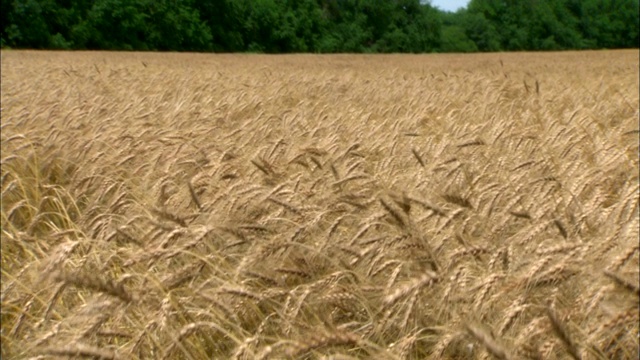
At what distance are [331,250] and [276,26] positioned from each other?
37600mm

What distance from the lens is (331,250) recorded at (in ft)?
7.83

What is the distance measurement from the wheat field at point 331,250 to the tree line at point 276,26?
2660 centimetres

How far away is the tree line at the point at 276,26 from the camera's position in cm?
3738

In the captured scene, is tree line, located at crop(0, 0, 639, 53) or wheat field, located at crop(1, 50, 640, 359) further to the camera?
tree line, located at crop(0, 0, 639, 53)

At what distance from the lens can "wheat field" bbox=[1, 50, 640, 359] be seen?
5.87ft

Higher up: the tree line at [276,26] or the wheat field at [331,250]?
the wheat field at [331,250]

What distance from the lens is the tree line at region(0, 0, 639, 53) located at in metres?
37.4

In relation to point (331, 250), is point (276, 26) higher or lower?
lower

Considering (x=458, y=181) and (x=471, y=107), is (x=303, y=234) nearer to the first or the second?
(x=458, y=181)

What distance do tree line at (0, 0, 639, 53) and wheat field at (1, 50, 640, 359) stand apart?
2660 cm

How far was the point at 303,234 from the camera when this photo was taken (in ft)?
8.19

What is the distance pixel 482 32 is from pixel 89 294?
60745 mm

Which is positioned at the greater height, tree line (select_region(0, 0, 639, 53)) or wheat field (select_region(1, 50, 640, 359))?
wheat field (select_region(1, 50, 640, 359))

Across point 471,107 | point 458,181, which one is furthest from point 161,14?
point 458,181
